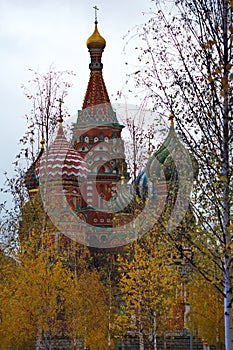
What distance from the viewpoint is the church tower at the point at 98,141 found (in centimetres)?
3866

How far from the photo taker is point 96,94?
4300 cm

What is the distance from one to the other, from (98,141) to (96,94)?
11.7 feet

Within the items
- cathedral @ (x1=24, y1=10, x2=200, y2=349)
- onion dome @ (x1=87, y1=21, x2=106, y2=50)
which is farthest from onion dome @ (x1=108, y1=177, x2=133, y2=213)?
onion dome @ (x1=87, y1=21, x2=106, y2=50)

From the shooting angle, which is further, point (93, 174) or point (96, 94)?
point (96, 94)

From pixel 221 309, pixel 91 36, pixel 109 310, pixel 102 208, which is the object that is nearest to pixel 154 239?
pixel 221 309

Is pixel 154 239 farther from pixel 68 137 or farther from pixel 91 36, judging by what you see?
pixel 91 36

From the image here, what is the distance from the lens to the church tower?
127 feet

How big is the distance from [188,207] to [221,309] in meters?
10.9

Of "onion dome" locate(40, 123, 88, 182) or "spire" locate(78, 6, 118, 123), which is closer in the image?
"onion dome" locate(40, 123, 88, 182)

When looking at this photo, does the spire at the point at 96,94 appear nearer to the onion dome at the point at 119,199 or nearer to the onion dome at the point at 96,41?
the onion dome at the point at 96,41

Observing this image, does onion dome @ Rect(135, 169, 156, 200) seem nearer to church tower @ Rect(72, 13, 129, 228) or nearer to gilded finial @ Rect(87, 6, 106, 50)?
church tower @ Rect(72, 13, 129, 228)

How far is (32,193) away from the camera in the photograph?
34.4 m

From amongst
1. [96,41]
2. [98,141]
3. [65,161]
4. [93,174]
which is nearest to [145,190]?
[65,161]

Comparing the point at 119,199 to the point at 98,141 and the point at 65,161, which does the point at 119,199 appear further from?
the point at 98,141
